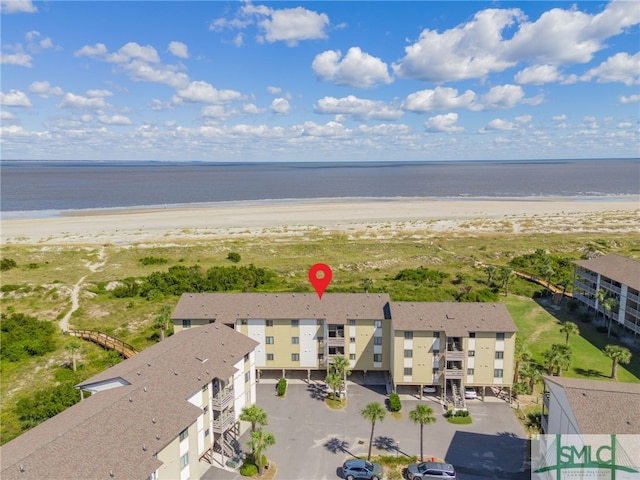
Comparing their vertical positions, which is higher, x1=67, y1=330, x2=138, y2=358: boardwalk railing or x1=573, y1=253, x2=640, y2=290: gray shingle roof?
x1=573, y1=253, x2=640, y2=290: gray shingle roof

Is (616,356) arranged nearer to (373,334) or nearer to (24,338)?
(373,334)

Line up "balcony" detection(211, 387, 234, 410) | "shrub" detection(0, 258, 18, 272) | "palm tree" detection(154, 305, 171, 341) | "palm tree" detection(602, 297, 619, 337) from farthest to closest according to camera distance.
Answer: "shrub" detection(0, 258, 18, 272), "palm tree" detection(602, 297, 619, 337), "palm tree" detection(154, 305, 171, 341), "balcony" detection(211, 387, 234, 410)

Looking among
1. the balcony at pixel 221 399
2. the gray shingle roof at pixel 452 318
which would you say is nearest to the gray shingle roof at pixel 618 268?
the gray shingle roof at pixel 452 318

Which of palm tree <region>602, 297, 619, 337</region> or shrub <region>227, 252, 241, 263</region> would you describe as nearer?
palm tree <region>602, 297, 619, 337</region>

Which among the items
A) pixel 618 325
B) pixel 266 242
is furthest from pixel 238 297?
pixel 266 242

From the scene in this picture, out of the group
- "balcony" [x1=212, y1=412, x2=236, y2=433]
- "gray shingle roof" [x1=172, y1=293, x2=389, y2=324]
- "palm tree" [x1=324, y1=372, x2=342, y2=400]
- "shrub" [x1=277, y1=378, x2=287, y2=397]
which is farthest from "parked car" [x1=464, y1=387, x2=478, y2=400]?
"balcony" [x1=212, y1=412, x2=236, y2=433]

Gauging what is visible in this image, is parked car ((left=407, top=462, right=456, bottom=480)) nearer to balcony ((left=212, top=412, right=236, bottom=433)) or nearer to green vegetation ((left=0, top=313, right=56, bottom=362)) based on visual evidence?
balcony ((left=212, top=412, right=236, bottom=433))

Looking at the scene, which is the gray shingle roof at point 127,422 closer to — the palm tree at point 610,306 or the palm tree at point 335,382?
the palm tree at point 335,382
